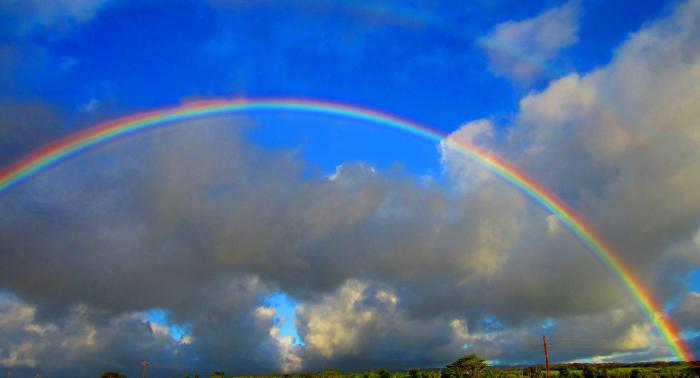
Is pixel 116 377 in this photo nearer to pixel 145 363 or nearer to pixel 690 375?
pixel 145 363

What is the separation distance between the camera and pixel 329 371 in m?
150

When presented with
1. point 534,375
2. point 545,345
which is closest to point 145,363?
point 545,345

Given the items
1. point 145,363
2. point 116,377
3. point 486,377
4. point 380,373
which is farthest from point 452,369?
point 116,377

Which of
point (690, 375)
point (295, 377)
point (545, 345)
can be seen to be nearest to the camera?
point (545, 345)

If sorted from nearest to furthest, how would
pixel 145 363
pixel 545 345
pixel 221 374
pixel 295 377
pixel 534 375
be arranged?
pixel 545 345 < pixel 145 363 < pixel 534 375 < pixel 221 374 < pixel 295 377

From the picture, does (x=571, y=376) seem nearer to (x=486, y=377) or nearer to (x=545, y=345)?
(x=486, y=377)

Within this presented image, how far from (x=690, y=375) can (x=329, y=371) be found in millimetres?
92472

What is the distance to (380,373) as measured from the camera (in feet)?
564

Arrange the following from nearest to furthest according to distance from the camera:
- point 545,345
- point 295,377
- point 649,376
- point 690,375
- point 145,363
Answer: point 545,345, point 145,363, point 690,375, point 649,376, point 295,377

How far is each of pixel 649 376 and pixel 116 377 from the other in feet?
491

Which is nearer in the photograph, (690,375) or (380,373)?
(690,375)

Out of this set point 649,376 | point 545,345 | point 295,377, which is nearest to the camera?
point 545,345

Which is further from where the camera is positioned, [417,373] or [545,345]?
[417,373]

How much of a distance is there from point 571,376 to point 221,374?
102827 millimetres
